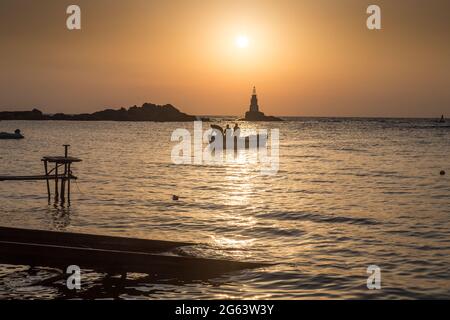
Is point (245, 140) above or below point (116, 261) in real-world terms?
above

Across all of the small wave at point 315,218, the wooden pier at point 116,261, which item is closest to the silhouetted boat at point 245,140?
the small wave at point 315,218

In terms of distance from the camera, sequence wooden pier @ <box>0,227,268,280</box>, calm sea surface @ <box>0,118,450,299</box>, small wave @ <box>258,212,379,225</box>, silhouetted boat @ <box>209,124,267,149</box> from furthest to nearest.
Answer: silhouetted boat @ <box>209,124,267,149</box>, small wave @ <box>258,212,379,225</box>, calm sea surface @ <box>0,118,450,299</box>, wooden pier @ <box>0,227,268,280</box>

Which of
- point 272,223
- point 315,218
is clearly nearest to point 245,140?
point 315,218

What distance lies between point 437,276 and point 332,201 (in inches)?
700

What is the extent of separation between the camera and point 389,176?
170 ft

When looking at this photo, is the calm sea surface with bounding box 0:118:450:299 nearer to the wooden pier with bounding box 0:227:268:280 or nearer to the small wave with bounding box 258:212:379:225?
the small wave with bounding box 258:212:379:225

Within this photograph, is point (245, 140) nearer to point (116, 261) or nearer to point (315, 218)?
point (315, 218)

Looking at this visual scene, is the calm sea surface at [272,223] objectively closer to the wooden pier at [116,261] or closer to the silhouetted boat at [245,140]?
the wooden pier at [116,261]

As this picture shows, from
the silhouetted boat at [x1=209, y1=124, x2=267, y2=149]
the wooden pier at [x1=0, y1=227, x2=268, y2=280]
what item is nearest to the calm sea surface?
the wooden pier at [x1=0, y1=227, x2=268, y2=280]

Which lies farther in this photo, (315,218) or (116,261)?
(315,218)

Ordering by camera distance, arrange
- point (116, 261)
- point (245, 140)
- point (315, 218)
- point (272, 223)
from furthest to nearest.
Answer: point (245, 140), point (315, 218), point (272, 223), point (116, 261)

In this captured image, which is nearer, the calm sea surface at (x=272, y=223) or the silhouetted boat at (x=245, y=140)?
the calm sea surface at (x=272, y=223)
